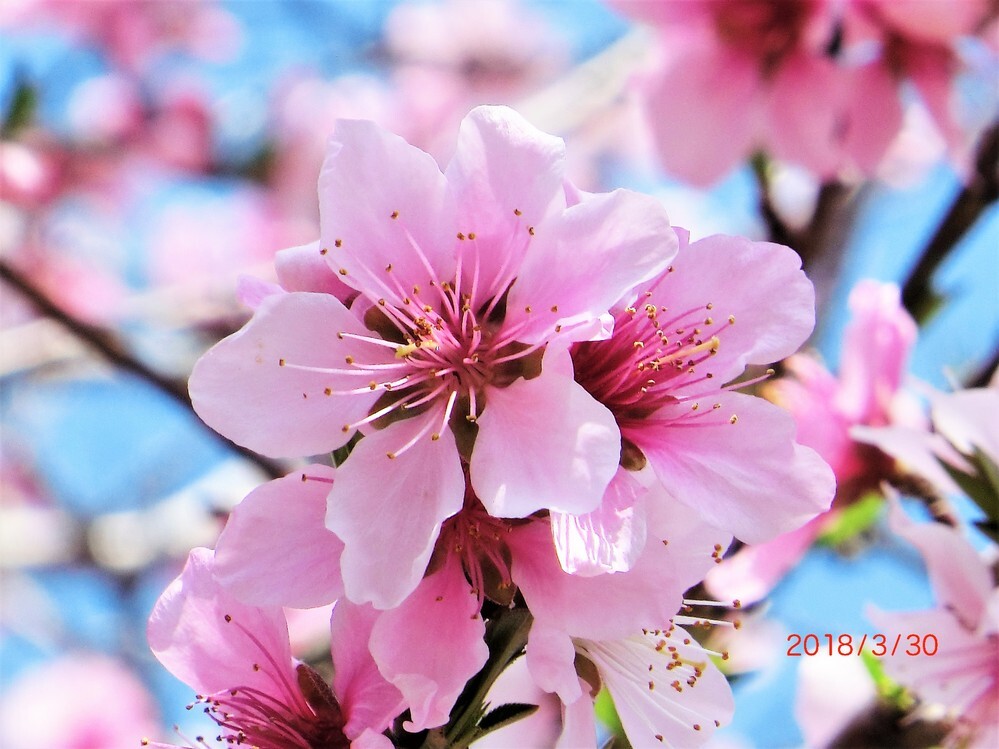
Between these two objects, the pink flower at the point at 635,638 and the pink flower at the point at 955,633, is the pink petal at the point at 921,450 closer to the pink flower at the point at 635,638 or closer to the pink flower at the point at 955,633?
the pink flower at the point at 955,633

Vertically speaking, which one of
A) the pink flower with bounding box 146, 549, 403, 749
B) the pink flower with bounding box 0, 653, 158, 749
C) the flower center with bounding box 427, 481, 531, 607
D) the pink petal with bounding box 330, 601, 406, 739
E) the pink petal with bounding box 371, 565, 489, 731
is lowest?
the pink flower with bounding box 0, 653, 158, 749

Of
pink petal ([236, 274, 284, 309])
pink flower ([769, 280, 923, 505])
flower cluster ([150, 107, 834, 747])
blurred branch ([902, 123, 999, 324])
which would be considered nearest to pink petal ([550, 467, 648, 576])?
flower cluster ([150, 107, 834, 747])

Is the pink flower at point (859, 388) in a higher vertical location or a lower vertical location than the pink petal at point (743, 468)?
lower

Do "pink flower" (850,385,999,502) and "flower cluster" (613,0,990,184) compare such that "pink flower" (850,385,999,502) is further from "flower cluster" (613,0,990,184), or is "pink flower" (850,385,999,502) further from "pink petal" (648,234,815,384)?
"flower cluster" (613,0,990,184)

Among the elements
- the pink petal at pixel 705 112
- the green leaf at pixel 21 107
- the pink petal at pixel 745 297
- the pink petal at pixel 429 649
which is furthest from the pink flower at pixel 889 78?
the green leaf at pixel 21 107

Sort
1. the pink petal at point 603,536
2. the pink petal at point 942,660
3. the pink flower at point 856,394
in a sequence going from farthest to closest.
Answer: the pink flower at point 856,394 < the pink petal at point 942,660 < the pink petal at point 603,536

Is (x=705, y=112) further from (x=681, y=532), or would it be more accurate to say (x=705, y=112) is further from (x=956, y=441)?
(x=681, y=532)

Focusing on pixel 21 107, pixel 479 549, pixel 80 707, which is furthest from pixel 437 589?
pixel 80 707
